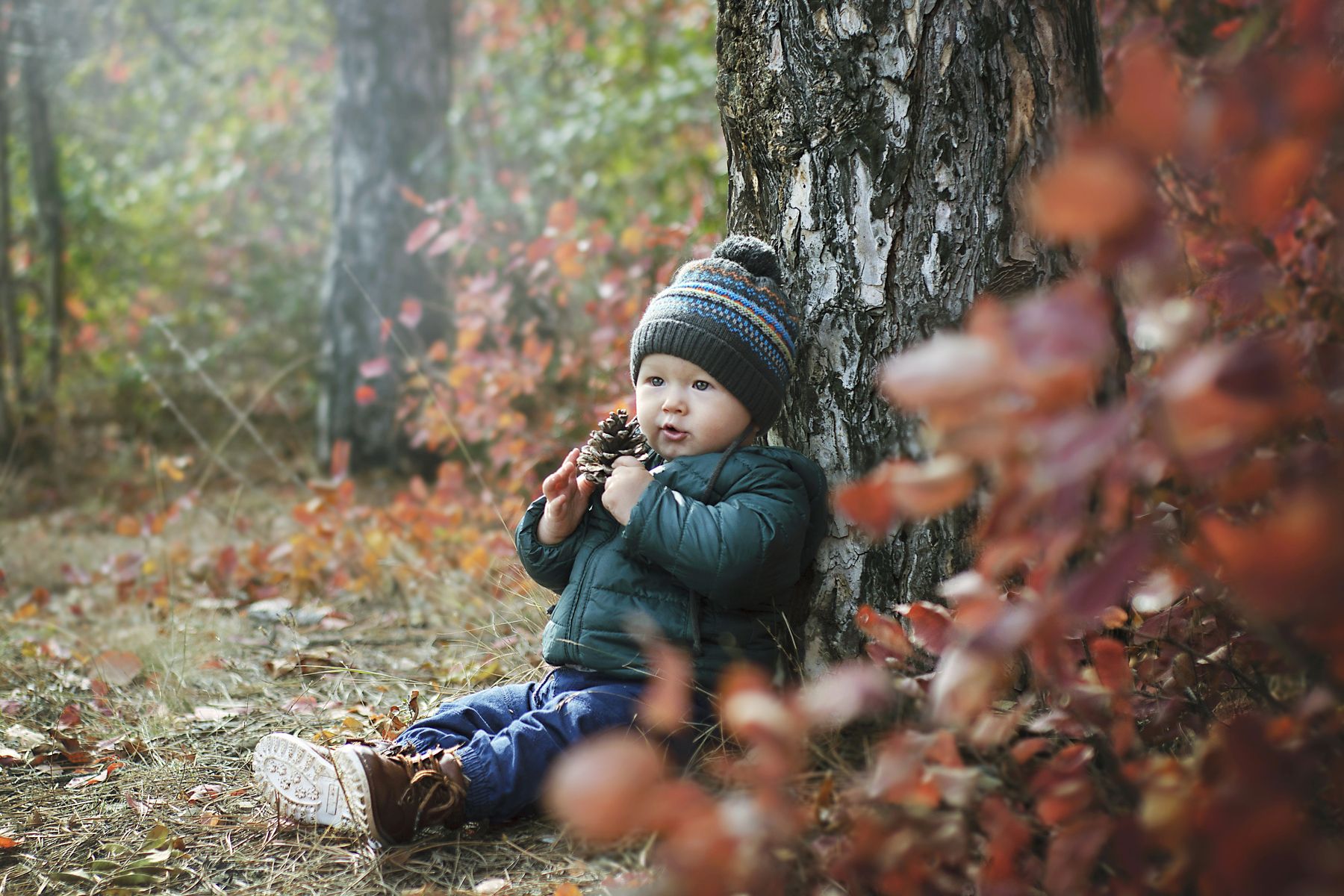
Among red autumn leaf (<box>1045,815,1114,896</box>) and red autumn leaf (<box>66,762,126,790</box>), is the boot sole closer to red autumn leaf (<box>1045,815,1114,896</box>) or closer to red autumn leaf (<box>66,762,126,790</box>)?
red autumn leaf (<box>66,762,126,790</box>)

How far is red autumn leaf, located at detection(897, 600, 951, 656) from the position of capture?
1665 mm

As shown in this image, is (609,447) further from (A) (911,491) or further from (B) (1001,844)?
(A) (911,491)

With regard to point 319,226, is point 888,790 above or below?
below

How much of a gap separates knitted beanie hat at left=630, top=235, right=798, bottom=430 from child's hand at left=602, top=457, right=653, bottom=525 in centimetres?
26

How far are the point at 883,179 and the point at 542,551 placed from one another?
1.13 meters

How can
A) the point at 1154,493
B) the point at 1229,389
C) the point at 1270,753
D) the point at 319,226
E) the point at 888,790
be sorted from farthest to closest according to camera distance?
the point at 319,226, the point at 1154,493, the point at 888,790, the point at 1270,753, the point at 1229,389

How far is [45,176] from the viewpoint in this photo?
8.13m

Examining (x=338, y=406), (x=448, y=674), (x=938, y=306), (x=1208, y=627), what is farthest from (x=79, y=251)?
(x=1208, y=627)

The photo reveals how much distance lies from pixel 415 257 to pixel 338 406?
3.69 feet

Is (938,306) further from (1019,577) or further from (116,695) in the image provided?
(116,695)

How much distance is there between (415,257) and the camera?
688cm

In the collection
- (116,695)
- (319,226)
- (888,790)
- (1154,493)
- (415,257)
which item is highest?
(319,226)

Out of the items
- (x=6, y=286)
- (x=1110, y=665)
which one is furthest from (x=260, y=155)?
(x=1110, y=665)

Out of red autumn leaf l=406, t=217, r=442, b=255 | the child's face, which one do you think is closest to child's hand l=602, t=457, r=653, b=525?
the child's face
